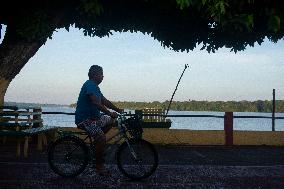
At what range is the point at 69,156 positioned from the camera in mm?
7160

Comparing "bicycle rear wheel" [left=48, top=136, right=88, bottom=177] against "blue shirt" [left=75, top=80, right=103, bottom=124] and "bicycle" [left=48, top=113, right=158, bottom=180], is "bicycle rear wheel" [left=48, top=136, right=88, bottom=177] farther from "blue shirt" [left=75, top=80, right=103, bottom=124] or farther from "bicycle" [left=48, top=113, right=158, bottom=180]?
"blue shirt" [left=75, top=80, right=103, bottom=124]

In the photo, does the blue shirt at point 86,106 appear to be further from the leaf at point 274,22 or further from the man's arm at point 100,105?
the leaf at point 274,22

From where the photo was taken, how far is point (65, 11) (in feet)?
42.4

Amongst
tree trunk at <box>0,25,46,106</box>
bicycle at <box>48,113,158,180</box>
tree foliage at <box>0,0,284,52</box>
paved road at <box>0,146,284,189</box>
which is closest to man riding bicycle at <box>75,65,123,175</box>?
bicycle at <box>48,113,158,180</box>

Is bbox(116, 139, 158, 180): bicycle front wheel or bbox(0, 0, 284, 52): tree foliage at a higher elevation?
bbox(0, 0, 284, 52): tree foliage

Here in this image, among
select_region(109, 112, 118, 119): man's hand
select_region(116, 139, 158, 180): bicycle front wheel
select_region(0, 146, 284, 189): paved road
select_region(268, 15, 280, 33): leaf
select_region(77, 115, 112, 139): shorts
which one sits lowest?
select_region(0, 146, 284, 189): paved road

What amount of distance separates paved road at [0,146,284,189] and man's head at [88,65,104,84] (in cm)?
163

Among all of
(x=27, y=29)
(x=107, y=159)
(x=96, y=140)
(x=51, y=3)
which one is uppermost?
(x=51, y=3)

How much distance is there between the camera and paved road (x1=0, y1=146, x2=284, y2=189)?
658 centimetres

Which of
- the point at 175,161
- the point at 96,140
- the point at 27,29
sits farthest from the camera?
the point at 27,29

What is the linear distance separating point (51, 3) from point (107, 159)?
5.14 meters

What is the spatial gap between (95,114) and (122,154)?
2.58ft

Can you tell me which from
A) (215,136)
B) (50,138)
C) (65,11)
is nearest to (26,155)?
(50,138)

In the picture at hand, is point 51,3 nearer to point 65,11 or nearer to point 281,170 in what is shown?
point 65,11
